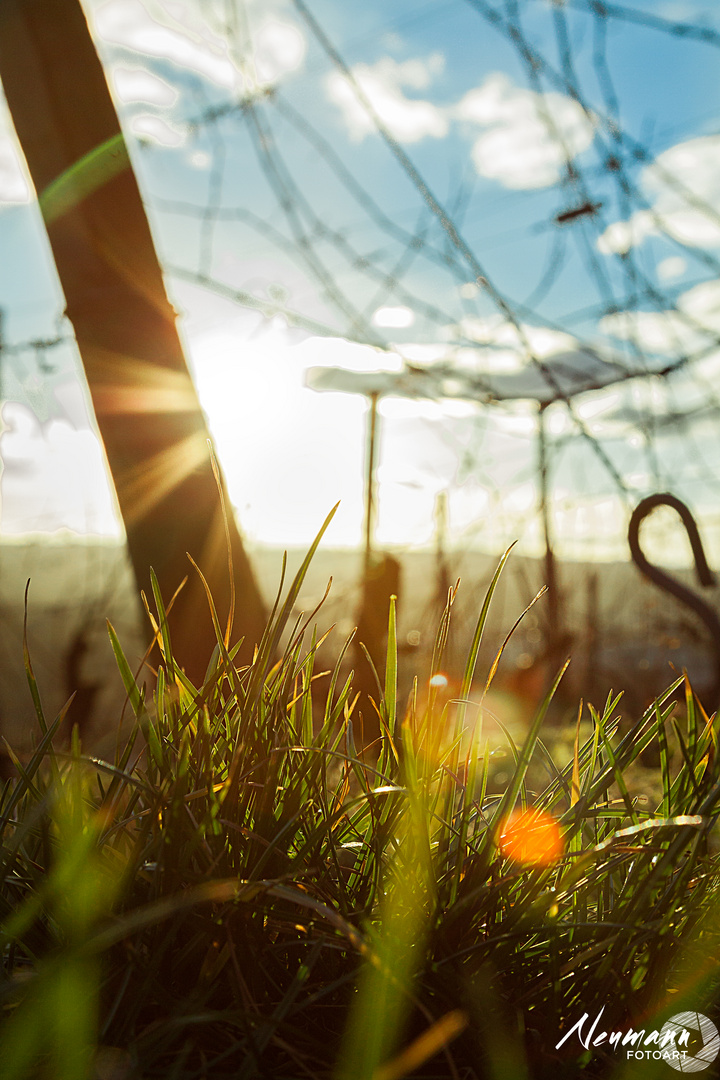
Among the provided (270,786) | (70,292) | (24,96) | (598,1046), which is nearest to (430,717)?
(270,786)

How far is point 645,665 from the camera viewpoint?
5297 millimetres

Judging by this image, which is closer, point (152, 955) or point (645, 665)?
point (152, 955)

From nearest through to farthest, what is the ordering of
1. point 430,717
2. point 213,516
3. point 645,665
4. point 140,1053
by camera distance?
point 140,1053 < point 430,717 < point 213,516 < point 645,665

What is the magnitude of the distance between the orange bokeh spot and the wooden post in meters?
0.80

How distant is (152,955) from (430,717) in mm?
380

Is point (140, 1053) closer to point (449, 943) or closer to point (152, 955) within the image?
point (152, 955)

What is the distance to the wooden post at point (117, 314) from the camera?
143cm

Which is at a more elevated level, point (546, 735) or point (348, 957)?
point (348, 957)

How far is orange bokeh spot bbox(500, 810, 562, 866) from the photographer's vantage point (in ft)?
2.25

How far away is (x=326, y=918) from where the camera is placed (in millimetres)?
629
